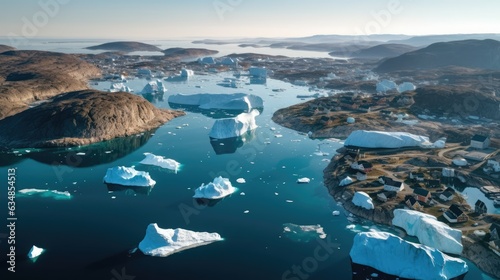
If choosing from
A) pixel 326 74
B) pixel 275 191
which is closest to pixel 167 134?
pixel 275 191

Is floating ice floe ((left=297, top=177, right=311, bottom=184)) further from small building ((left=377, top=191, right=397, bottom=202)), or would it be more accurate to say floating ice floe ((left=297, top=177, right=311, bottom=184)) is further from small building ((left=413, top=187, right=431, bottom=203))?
small building ((left=413, top=187, right=431, bottom=203))

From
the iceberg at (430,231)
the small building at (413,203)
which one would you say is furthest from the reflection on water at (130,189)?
the small building at (413,203)

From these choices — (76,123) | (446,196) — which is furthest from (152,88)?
(446,196)

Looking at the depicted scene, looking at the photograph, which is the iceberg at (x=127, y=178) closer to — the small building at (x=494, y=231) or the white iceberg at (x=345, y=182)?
the white iceberg at (x=345, y=182)

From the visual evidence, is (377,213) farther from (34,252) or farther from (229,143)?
(229,143)

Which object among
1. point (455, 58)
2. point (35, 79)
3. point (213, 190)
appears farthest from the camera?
point (455, 58)
